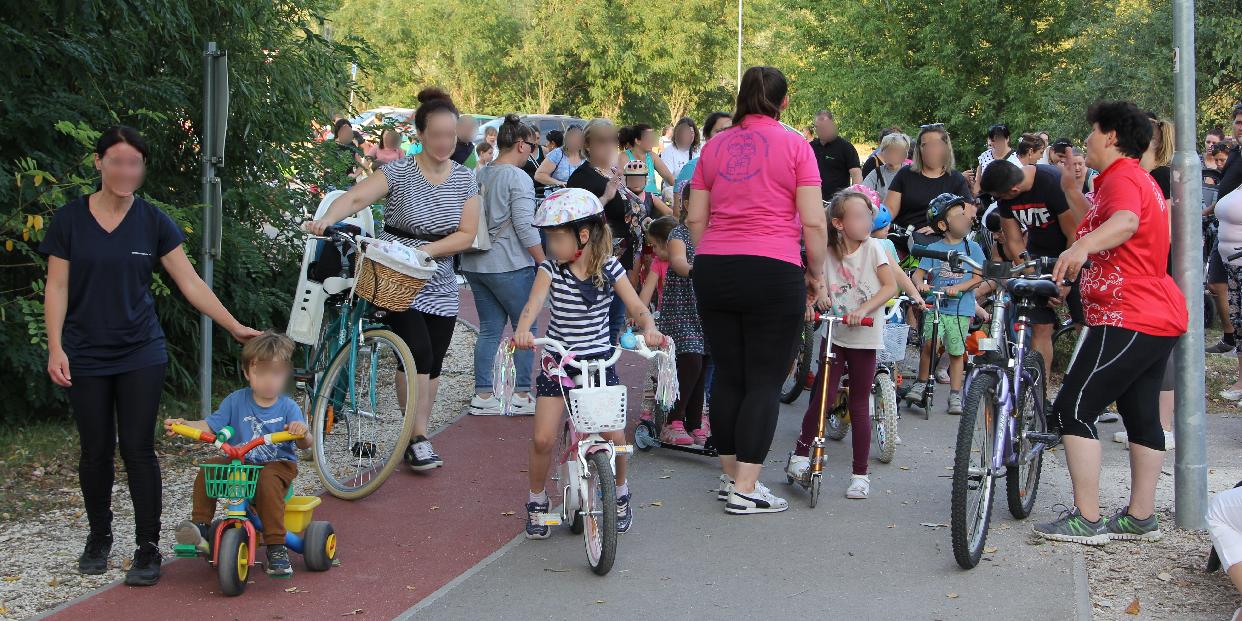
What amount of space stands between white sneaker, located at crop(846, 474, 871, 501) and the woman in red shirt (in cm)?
110

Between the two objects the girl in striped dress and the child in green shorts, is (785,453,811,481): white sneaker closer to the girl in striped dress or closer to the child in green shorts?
the girl in striped dress

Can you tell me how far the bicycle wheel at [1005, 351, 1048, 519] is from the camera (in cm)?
629

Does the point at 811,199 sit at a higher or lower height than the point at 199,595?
higher

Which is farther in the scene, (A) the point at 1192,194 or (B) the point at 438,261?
(B) the point at 438,261

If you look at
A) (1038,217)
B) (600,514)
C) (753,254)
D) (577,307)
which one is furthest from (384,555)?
(1038,217)

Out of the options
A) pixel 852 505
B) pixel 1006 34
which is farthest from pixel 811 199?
pixel 1006 34

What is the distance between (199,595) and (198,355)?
4212mm

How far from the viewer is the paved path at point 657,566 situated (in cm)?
518

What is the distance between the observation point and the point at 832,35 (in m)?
34.3

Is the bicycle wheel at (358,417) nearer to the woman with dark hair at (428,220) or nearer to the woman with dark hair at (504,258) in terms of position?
the woman with dark hair at (428,220)

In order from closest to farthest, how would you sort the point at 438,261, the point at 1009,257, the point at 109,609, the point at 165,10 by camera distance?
Result: the point at 109,609
the point at 438,261
the point at 165,10
the point at 1009,257

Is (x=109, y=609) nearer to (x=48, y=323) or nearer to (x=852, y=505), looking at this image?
(x=48, y=323)

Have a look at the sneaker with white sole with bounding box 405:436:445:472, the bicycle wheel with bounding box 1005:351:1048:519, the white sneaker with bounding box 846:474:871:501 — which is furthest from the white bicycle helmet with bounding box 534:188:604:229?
the bicycle wheel with bounding box 1005:351:1048:519

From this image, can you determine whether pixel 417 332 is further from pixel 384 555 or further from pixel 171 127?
pixel 171 127
